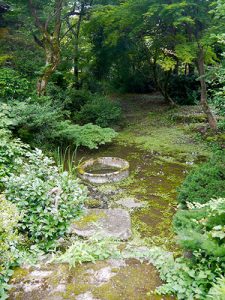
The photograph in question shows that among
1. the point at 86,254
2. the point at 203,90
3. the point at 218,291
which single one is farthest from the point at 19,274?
the point at 203,90

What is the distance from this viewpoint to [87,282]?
76.7 inches

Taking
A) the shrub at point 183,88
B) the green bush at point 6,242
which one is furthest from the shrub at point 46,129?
the shrub at point 183,88

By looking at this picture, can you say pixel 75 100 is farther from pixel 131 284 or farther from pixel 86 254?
pixel 131 284

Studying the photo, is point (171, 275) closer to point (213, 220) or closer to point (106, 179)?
point (213, 220)

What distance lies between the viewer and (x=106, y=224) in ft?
12.9

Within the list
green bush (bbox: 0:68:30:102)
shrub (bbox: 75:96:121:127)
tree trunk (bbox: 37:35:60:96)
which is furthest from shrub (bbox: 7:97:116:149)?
shrub (bbox: 75:96:121:127)

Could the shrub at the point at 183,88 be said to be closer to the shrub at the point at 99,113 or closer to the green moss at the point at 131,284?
the shrub at the point at 99,113

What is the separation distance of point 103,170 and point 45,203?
3.22m

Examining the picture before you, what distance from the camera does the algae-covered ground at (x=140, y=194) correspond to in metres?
1.91

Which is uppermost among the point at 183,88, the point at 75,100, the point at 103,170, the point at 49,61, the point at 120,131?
the point at 49,61

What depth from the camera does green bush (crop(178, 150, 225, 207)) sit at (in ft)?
11.4

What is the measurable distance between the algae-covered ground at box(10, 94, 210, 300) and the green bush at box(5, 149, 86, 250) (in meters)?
0.58

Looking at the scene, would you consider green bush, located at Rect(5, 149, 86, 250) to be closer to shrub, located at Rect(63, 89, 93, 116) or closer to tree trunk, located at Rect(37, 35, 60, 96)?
tree trunk, located at Rect(37, 35, 60, 96)

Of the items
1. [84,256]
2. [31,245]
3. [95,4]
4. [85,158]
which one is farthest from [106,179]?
[95,4]
